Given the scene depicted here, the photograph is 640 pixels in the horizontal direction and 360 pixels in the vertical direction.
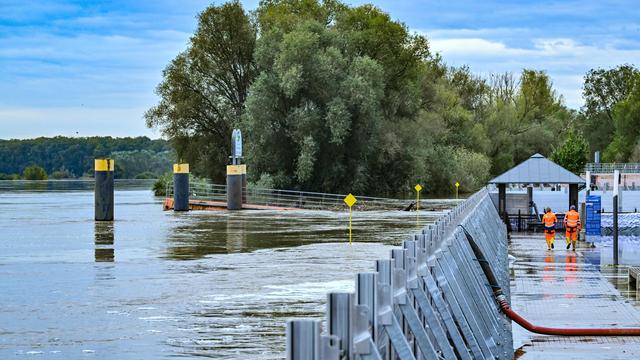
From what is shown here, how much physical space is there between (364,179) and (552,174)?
26007mm

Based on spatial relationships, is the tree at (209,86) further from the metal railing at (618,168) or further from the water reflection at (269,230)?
the metal railing at (618,168)

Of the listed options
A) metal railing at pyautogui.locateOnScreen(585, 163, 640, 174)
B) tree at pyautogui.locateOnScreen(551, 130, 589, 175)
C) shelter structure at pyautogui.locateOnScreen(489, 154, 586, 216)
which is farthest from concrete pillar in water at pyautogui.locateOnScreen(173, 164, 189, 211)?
metal railing at pyautogui.locateOnScreen(585, 163, 640, 174)

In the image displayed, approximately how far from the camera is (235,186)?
2260 inches

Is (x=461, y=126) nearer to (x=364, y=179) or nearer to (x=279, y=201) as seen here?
(x=364, y=179)

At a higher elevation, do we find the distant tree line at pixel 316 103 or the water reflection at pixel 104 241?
the distant tree line at pixel 316 103

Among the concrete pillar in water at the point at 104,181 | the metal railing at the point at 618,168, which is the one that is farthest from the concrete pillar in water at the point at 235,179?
the metal railing at the point at 618,168

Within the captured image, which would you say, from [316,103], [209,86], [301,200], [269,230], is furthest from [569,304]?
[209,86]

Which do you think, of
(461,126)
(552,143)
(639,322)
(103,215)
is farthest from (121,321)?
(552,143)

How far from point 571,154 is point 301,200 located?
198ft

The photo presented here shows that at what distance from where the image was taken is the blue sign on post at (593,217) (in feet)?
127

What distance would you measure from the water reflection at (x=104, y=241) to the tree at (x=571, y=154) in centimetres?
7078

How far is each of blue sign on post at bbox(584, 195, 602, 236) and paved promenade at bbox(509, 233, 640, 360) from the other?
28.8 feet

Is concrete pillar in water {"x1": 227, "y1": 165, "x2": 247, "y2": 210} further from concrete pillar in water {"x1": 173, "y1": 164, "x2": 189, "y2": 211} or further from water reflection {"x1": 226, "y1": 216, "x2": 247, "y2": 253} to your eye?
water reflection {"x1": 226, "y1": 216, "x2": 247, "y2": 253}

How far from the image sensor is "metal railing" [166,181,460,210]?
199 feet
